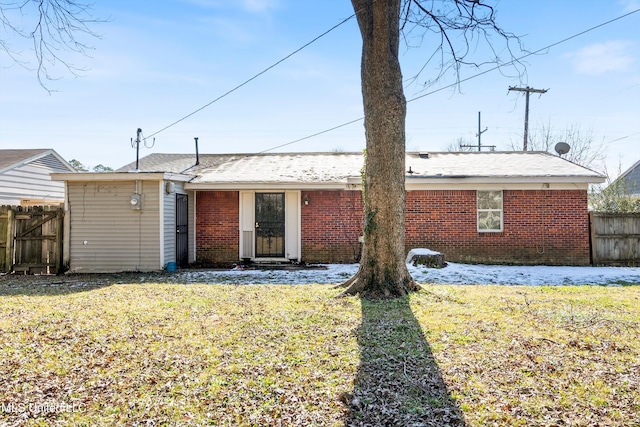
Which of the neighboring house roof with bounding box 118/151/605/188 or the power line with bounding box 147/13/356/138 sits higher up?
the power line with bounding box 147/13/356/138

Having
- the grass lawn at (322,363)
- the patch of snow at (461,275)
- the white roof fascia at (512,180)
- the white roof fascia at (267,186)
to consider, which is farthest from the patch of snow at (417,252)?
the grass lawn at (322,363)

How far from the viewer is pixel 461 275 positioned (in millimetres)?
9609

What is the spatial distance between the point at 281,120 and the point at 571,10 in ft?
37.3

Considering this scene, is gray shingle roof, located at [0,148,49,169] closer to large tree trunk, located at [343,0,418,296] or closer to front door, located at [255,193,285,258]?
front door, located at [255,193,285,258]

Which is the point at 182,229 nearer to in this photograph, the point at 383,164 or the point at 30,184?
the point at 383,164

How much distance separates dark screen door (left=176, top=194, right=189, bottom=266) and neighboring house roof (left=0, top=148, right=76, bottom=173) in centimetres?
686

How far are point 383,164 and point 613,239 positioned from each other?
841 centimetres

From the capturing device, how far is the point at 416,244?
11.9 m

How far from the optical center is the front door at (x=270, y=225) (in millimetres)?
12094

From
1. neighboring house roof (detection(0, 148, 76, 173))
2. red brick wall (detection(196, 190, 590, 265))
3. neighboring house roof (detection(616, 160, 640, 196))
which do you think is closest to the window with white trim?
red brick wall (detection(196, 190, 590, 265))

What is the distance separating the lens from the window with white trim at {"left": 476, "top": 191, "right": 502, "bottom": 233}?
465 inches

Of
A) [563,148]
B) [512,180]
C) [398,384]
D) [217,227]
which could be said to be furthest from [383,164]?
[563,148]

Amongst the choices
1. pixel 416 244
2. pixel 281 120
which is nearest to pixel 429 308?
pixel 416 244

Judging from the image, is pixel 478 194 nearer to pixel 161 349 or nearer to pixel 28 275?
pixel 161 349
